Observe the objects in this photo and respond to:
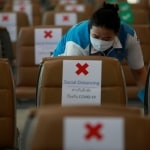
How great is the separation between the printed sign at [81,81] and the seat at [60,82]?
27 millimetres

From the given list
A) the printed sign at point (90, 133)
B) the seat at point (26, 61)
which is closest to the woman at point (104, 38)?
the seat at point (26, 61)

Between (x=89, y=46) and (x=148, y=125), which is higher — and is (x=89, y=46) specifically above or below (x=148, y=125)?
above

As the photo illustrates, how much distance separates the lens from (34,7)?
6.73 m

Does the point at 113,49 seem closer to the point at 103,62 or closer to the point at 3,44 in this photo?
the point at 103,62

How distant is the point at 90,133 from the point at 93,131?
0.01 meters

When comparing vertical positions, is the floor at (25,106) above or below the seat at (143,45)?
below

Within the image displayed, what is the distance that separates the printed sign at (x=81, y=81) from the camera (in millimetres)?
2566

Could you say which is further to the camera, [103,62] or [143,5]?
[143,5]

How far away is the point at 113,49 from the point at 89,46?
0.15m

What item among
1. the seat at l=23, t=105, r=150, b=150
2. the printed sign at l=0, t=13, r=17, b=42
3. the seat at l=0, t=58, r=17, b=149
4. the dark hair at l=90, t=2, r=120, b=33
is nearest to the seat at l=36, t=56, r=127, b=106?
the seat at l=0, t=58, r=17, b=149

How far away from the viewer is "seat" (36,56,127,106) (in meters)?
2.63

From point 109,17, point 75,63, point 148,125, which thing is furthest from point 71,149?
point 109,17

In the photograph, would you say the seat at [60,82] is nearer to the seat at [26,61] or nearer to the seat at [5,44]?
the seat at [26,61]

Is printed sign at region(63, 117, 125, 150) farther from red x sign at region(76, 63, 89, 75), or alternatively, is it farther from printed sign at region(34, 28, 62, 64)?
printed sign at region(34, 28, 62, 64)
